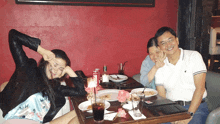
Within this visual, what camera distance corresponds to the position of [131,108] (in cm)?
129

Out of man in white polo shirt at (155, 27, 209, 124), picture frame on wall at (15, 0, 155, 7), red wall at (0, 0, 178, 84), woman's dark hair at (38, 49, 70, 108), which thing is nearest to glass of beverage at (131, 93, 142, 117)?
man in white polo shirt at (155, 27, 209, 124)

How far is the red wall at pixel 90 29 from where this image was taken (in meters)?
2.33

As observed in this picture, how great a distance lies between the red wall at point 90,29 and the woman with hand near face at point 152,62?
2.64 ft

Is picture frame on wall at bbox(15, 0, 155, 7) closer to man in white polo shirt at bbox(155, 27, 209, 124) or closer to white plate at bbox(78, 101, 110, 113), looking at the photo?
man in white polo shirt at bbox(155, 27, 209, 124)

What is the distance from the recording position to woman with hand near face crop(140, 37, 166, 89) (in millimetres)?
1817

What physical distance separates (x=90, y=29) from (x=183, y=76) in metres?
1.53

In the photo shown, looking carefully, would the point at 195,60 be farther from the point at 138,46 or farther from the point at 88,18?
the point at 88,18

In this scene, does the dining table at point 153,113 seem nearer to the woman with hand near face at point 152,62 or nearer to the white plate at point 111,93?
the white plate at point 111,93

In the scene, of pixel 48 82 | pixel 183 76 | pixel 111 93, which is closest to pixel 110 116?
pixel 111 93

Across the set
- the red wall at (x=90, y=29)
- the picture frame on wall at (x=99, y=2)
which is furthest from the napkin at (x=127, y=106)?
the picture frame on wall at (x=99, y=2)

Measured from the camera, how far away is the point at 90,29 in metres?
2.58

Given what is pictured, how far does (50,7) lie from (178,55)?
1.86 metres

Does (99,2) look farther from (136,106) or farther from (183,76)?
(136,106)

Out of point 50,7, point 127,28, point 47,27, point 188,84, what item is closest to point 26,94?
point 47,27
